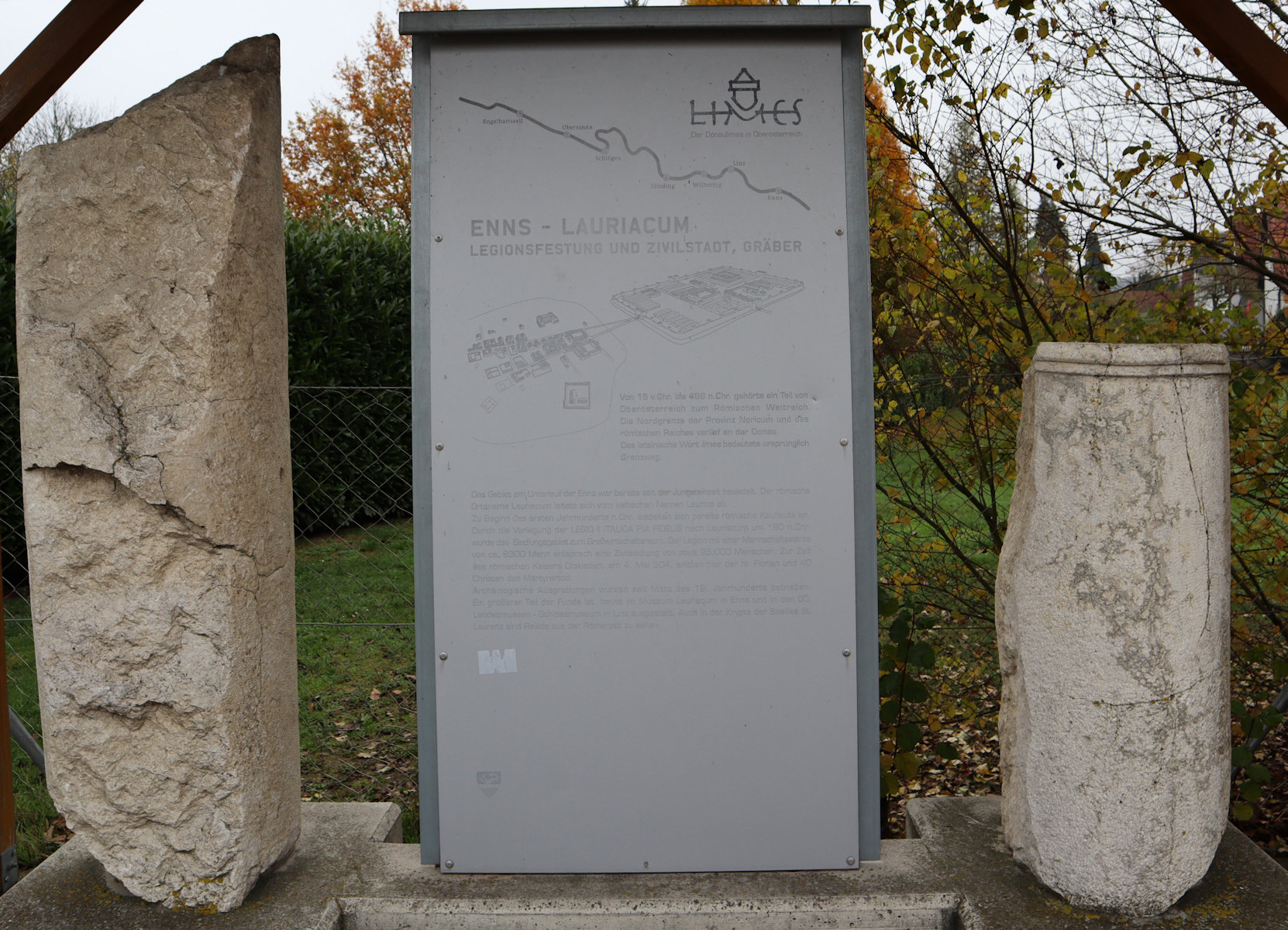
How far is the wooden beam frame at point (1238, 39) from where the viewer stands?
2.21 meters

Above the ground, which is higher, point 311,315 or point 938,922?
point 311,315

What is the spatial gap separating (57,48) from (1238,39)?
2.77 meters

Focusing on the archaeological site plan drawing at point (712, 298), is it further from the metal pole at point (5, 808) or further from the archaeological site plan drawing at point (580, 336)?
the metal pole at point (5, 808)

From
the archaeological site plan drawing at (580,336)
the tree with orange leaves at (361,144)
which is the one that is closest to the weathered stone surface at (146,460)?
the archaeological site plan drawing at (580,336)

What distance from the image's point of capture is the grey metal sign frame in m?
2.25

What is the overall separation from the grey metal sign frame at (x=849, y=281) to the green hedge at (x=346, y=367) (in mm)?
4073

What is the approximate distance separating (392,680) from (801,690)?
124 inches

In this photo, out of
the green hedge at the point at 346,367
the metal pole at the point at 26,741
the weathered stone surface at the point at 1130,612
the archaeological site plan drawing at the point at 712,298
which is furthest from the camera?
the green hedge at the point at 346,367

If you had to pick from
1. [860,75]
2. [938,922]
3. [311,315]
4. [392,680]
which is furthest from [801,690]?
[311,315]

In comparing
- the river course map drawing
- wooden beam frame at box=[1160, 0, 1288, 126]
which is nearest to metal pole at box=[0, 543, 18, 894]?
the river course map drawing

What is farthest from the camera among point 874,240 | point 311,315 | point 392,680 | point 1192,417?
point 311,315

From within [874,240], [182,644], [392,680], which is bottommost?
[392,680]

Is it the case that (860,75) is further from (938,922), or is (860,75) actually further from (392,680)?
(392,680)

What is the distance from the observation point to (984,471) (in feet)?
11.6
